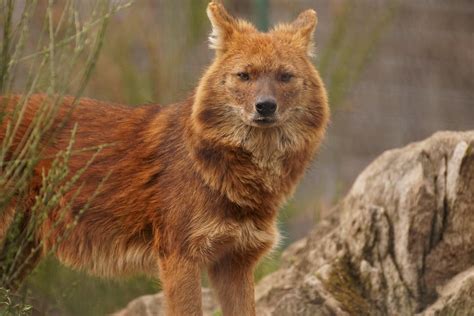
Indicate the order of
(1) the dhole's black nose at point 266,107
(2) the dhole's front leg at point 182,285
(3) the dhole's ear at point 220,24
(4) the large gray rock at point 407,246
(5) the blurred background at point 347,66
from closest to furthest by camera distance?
1. (1) the dhole's black nose at point 266,107
2. (2) the dhole's front leg at point 182,285
3. (3) the dhole's ear at point 220,24
4. (4) the large gray rock at point 407,246
5. (5) the blurred background at point 347,66

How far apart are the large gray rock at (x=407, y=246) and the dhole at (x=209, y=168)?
0.53 meters

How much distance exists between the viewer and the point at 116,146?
643 centimetres

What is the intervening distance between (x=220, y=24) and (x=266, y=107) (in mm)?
655

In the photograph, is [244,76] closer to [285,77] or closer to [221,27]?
[285,77]

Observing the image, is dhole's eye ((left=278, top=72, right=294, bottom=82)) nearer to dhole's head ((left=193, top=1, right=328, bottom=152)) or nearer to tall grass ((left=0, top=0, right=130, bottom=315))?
dhole's head ((left=193, top=1, right=328, bottom=152))

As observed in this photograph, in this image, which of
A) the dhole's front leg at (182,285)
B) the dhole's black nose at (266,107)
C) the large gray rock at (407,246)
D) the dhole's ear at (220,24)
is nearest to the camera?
the dhole's black nose at (266,107)

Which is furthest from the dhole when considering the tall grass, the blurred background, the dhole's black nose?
the blurred background

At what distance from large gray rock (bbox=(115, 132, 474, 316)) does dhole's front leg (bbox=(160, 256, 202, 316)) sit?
67 centimetres

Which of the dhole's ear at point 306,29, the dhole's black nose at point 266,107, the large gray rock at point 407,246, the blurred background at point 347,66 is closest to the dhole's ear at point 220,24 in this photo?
the dhole's ear at point 306,29

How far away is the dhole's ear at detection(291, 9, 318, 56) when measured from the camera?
253 inches

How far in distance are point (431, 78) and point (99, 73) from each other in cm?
312

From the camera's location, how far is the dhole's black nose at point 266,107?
5895 mm

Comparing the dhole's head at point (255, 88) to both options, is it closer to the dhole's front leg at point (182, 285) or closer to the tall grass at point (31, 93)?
the dhole's front leg at point (182, 285)

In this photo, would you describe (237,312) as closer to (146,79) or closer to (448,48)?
(146,79)
